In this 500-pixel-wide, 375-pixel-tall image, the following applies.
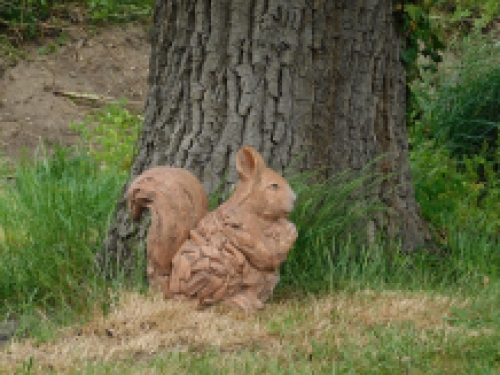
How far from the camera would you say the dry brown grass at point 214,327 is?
3.21m

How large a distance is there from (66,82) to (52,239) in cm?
463

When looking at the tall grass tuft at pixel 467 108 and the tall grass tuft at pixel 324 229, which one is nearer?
the tall grass tuft at pixel 324 229

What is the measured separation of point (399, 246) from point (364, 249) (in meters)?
0.28

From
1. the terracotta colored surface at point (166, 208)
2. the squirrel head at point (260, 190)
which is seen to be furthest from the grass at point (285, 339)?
the squirrel head at point (260, 190)

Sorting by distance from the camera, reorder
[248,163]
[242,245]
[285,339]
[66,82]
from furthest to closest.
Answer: [66,82] → [248,163] → [242,245] → [285,339]

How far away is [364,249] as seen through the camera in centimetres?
412

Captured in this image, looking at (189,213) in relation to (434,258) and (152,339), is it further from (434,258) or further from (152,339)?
(434,258)

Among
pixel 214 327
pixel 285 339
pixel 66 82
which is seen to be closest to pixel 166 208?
pixel 214 327

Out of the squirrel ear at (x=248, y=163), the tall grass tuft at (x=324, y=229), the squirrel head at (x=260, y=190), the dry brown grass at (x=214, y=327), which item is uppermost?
the squirrel ear at (x=248, y=163)

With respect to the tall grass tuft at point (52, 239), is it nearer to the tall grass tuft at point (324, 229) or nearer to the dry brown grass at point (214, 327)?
the dry brown grass at point (214, 327)

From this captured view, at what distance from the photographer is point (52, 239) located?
4.34 m

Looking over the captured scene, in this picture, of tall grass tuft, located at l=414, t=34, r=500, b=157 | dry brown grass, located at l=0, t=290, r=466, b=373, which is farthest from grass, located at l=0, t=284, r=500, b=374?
tall grass tuft, located at l=414, t=34, r=500, b=157

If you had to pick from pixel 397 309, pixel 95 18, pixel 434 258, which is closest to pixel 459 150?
pixel 434 258

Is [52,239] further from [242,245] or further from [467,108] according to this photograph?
[467,108]
